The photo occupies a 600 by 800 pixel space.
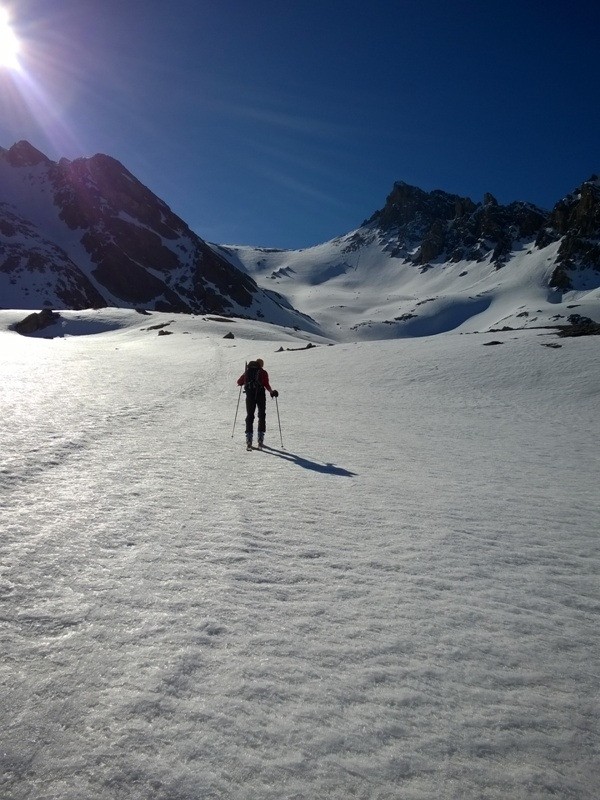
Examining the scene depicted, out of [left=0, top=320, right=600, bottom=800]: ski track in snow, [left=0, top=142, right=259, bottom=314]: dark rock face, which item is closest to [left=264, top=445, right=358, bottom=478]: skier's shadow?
[left=0, top=320, right=600, bottom=800]: ski track in snow

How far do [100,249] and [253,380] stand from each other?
136613mm

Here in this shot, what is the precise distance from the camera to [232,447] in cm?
976

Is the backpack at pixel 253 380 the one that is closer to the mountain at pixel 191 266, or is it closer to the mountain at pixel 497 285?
the mountain at pixel 497 285

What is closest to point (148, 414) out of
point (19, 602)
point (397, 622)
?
point (19, 602)

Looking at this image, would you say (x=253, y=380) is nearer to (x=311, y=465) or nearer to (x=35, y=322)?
(x=311, y=465)

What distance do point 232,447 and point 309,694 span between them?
7084 mm

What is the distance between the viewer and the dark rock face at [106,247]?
344 ft

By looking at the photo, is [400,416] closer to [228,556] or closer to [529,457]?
[529,457]

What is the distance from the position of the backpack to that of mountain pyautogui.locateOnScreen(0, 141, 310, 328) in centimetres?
9926

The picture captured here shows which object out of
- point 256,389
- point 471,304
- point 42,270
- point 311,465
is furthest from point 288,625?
point 471,304

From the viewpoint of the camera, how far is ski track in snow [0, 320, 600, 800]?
8.00 feet

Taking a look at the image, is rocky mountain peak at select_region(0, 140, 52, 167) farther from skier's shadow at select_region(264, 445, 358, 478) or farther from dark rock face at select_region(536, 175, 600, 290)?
skier's shadow at select_region(264, 445, 358, 478)

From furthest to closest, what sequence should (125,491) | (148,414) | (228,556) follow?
(148,414) < (125,491) < (228,556)

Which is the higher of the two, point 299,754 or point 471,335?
point 471,335
